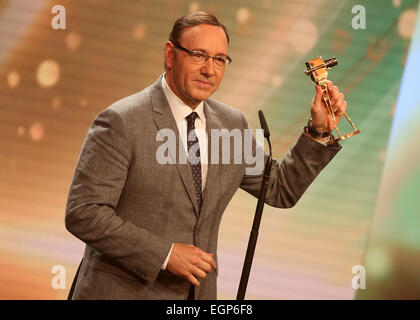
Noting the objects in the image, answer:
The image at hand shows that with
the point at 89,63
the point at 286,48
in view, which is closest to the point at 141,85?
the point at 89,63

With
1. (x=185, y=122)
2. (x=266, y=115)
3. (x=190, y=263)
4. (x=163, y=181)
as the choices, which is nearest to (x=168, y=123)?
(x=185, y=122)

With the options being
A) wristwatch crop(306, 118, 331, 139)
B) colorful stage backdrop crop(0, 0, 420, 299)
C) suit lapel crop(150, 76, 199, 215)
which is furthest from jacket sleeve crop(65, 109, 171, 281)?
colorful stage backdrop crop(0, 0, 420, 299)

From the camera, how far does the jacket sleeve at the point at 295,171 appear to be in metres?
2.13

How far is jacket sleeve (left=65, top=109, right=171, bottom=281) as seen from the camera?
1869mm

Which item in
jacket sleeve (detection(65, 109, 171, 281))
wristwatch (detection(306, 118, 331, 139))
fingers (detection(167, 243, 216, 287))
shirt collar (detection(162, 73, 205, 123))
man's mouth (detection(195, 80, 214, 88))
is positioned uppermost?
man's mouth (detection(195, 80, 214, 88))

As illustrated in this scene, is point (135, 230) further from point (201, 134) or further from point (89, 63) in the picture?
point (89, 63)

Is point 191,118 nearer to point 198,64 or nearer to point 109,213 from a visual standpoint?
point 198,64

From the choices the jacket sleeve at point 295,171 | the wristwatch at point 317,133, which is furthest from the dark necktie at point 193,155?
the wristwatch at point 317,133

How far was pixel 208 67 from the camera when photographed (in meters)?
2.02

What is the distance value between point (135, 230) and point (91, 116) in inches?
76.2

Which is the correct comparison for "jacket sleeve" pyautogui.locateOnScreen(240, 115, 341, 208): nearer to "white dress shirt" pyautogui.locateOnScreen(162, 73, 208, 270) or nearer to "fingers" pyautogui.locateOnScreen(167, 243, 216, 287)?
"white dress shirt" pyautogui.locateOnScreen(162, 73, 208, 270)

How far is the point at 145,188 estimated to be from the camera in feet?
6.41

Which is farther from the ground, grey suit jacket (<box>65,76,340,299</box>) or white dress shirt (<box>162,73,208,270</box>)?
white dress shirt (<box>162,73,208,270</box>)

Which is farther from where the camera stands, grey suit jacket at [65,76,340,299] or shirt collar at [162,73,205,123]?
shirt collar at [162,73,205,123]
